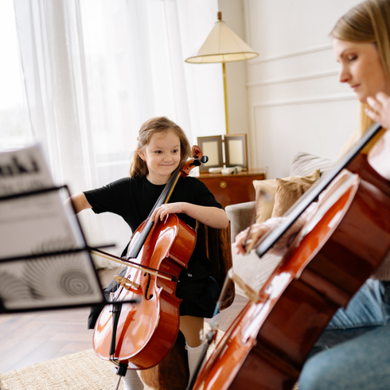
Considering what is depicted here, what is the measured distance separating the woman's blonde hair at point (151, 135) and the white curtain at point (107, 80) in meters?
1.17

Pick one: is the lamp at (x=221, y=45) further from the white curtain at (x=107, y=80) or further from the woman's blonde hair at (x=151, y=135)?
the woman's blonde hair at (x=151, y=135)

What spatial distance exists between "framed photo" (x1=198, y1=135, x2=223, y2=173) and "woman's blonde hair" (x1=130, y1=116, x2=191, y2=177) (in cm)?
115

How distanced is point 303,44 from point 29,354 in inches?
98.2

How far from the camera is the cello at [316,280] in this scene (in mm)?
663

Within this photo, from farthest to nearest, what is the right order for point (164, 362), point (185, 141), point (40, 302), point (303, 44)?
point (303, 44), point (185, 141), point (164, 362), point (40, 302)

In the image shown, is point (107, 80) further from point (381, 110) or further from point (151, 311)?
point (381, 110)

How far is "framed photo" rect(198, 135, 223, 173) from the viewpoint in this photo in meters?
2.80

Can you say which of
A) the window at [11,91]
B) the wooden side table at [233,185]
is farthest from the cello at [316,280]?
the window at [11,91]

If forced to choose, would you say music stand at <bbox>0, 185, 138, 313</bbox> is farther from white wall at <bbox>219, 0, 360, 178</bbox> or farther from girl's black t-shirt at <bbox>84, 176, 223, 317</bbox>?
white wall at <bbox>219, 0, 360, 178</bbox>

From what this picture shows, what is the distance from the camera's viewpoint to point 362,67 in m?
0.80

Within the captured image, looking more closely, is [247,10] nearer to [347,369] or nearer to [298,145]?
[298,145]

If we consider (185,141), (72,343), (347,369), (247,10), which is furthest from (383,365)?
(247,10)

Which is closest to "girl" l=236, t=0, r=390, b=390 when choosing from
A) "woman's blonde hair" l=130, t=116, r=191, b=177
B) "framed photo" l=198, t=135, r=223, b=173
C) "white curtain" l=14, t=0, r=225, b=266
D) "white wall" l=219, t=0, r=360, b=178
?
"woman's blonde hair" l=130, t=116, r=191, b=177

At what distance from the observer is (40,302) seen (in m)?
0.64
